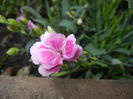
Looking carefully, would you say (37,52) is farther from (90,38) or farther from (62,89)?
(90,38)

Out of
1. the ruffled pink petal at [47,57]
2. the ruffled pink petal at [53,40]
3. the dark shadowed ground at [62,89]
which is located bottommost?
the dark shadowed ground at [62,89]

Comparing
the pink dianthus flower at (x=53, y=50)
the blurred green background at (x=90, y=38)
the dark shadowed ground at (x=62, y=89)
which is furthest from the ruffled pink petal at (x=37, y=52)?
the blurred green background at (x=90, y=38)

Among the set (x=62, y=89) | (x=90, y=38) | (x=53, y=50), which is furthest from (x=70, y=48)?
(x=90, y=38)

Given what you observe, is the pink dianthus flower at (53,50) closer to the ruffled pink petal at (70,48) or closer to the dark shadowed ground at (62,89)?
the ruffled pink petal at (70,48)

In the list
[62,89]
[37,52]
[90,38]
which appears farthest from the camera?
[90,38]

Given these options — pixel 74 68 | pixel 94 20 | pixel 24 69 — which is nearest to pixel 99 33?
pixel 94 20

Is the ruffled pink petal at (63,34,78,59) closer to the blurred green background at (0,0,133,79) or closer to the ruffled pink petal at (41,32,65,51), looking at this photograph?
the ruffled pink petal at (41,32,65,51)
